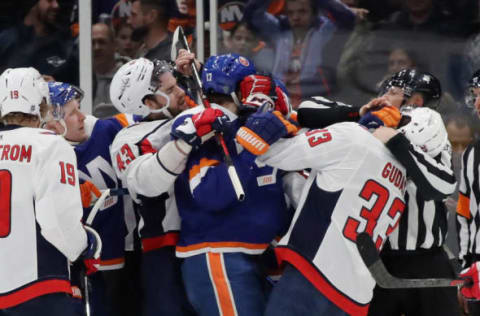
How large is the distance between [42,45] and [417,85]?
2.71 meters

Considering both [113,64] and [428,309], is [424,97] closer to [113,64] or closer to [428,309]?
Result: [428,309]

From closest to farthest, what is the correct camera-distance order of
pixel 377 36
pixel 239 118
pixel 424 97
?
pixel 239 118, pixel 424 97, pixel 377 36

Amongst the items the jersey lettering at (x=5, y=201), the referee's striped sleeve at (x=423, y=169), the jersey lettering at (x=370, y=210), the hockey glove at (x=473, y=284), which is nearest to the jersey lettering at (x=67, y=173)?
the jersey lettering at (x=5, y=201)

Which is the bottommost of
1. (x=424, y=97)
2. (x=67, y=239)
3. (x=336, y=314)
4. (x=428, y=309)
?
(x=428, y=309)

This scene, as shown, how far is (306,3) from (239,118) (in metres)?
Result: 2.15

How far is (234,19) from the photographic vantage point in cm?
489

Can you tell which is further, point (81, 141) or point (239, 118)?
point (81, 141)

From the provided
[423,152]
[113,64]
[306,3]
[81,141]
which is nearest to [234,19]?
[306,3]

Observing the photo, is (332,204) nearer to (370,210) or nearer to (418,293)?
(370,210)

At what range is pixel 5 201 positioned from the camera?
263cm

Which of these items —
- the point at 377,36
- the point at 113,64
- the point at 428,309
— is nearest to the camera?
the point at 428,309

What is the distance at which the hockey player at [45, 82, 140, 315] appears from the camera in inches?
132

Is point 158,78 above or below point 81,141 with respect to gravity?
above

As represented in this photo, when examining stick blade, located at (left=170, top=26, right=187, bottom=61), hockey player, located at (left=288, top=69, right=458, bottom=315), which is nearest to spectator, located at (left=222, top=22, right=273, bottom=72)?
stick blade, located at (left=170, top=26, right=187, bottom=61)
